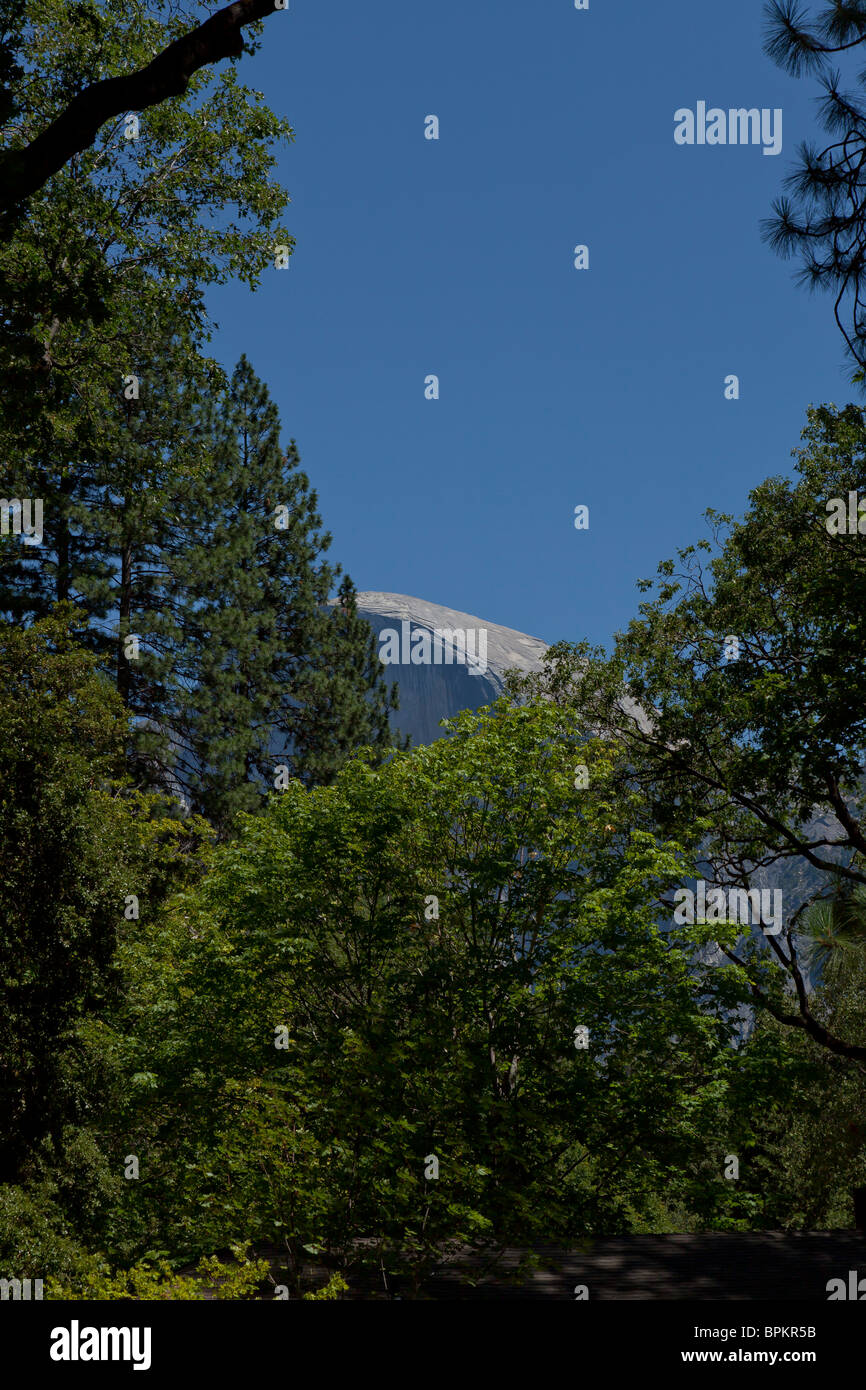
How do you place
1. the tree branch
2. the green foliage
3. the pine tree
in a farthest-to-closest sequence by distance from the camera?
the pine tree
the green foliage
the tree branch

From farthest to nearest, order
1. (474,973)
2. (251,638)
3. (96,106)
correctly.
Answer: (251,638) < (474,973) < (96,106)

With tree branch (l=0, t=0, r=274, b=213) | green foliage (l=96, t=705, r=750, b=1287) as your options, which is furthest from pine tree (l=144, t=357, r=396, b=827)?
tree branch (l=0, t=0, r=274, b=213)

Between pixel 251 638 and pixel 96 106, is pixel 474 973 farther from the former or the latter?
pixel 251 638

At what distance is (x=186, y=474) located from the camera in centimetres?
1684

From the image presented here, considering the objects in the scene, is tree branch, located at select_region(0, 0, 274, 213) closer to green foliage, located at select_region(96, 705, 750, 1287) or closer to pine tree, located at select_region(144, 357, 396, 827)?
green foliage, located at select_region(96, 705, 750, 1287)

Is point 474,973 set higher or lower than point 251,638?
lower

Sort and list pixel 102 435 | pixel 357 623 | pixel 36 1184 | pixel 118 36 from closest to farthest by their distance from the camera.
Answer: pixel 36 1184, pixel 118 36, pixel 102 435, pixel 357 623

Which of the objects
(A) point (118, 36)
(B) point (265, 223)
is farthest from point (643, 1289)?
(A) point (118, 36)

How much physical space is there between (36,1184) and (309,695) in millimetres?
23494

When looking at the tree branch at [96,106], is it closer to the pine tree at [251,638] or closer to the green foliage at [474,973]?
the green foliage at [474,973]

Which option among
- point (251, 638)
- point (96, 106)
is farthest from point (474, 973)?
point (251, 638)

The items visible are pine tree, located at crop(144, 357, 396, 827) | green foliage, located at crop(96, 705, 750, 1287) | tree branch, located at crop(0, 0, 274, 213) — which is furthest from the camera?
pine tree, located at crop(144, 357, 396, 827)
